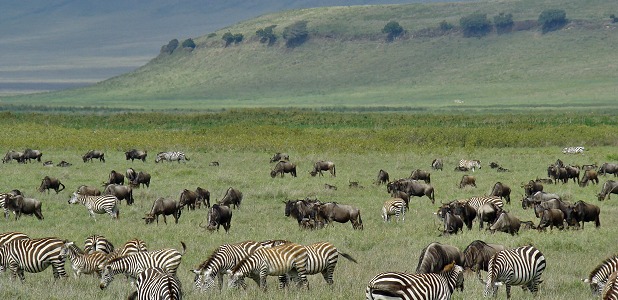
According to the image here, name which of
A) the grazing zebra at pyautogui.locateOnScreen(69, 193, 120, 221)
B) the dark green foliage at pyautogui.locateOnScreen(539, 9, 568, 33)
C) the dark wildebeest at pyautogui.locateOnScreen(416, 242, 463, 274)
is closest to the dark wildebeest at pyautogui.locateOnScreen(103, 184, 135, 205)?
the grazing zebra at pyautogui.locateOnScreen(69, 193, 120, 221)

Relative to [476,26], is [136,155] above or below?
above

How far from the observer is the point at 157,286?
39.4ft

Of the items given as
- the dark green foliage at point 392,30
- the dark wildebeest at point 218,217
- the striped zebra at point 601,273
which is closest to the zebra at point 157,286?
the striped zebra at point 601,273

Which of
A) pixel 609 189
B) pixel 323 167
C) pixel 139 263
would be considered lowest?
pixel 323 167

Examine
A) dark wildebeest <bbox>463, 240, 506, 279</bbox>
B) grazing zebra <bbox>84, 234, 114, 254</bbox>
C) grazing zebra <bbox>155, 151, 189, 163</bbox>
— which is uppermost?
grazing zebra <bbox>84, 234, 114, 254</bbox>

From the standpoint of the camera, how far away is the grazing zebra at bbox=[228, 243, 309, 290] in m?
14.1

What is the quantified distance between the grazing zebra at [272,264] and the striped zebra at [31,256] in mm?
3086

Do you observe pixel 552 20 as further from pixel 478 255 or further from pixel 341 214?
pixel 478 255

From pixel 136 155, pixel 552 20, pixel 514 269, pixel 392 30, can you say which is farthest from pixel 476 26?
pixel 514 269

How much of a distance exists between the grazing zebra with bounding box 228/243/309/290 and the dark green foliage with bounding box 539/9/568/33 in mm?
165424

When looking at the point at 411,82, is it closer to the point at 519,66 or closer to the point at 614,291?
the point at 519,66

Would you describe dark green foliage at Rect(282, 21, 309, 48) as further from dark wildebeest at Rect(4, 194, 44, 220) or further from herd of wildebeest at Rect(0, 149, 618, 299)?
dark wildebeest at Rect(4, 194, 44, 220)

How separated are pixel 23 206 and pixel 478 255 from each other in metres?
13.0

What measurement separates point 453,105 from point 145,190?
98.2 m
